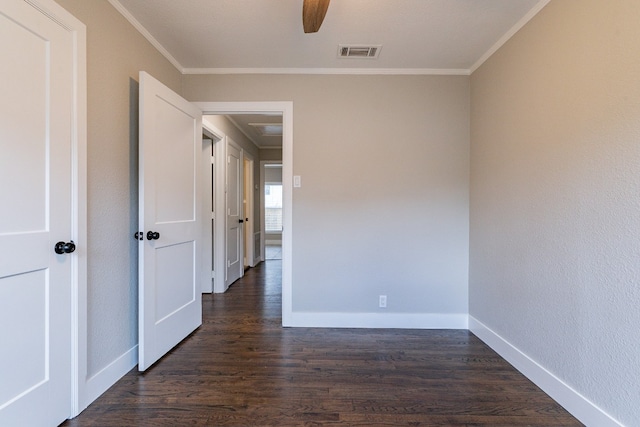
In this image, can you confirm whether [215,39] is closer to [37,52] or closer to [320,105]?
[320,105]

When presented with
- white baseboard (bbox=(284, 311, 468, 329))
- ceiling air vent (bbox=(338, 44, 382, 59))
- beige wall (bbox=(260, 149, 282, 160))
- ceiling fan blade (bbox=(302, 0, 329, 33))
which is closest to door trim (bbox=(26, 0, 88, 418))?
ceiling fan blade (bbox=(302, 0, 329, 33))

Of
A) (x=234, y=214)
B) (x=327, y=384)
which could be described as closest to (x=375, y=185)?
A: (x=327, y=384)

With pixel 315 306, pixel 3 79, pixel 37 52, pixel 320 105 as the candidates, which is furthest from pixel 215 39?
pixel 315 306

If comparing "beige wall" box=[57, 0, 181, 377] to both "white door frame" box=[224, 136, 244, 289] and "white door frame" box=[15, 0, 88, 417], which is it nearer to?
"white door frame" box=[15, 0, 88, 417]

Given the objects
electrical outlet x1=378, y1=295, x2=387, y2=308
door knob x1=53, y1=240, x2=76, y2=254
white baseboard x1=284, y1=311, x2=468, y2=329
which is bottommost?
white baseboard x1=284, y1=311, x2=468, y2=329

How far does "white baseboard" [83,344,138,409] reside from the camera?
1685 mm

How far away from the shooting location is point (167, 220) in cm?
223

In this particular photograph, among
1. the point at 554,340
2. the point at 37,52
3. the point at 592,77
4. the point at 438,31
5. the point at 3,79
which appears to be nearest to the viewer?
the point at 3,79

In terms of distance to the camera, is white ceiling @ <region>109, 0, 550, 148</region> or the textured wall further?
white ceiling @ <region>109, 0, 550, 148</region>

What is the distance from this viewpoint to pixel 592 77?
5.00ft

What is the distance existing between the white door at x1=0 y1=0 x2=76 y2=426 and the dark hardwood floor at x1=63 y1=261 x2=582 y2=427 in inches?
14.1

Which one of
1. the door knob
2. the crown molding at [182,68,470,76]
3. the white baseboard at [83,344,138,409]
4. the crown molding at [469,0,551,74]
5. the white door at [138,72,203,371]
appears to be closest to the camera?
the door knob

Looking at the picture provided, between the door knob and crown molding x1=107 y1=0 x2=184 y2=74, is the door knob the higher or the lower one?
the lower one

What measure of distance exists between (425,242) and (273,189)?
7693mm
